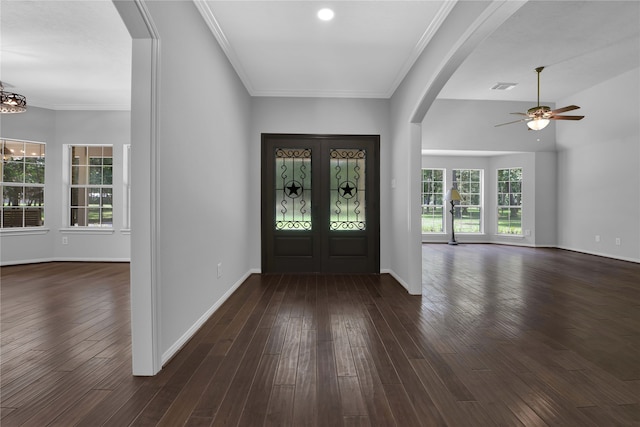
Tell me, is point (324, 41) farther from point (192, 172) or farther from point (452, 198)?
point (452, 198)

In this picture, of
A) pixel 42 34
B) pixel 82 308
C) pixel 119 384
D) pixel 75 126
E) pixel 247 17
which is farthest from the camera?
pixel 75 126

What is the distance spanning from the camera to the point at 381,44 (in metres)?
3.75

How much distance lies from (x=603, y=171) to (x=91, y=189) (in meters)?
10.7

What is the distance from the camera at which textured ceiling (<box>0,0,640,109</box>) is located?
3.26 metres

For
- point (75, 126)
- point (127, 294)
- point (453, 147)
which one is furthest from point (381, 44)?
point (75, 126)

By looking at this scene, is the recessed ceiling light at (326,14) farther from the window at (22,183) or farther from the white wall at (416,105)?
the window at (22,183)

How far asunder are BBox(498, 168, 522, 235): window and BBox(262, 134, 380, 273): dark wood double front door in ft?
19.4

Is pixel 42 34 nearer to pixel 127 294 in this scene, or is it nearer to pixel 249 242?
pixel 127 294

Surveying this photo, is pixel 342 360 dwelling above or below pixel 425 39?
below

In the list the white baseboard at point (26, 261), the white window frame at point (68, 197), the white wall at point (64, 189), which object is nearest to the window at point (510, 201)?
the white wall at point (64, 189)

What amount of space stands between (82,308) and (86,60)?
3.32 meters

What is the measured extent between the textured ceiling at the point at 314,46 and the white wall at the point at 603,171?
622 millimetres

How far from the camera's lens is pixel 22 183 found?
621cm

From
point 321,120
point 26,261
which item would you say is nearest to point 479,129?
point 321,120
